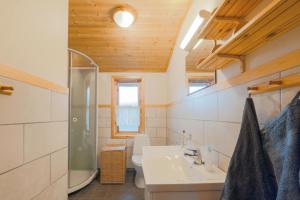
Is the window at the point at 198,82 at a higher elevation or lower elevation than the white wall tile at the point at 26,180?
higher

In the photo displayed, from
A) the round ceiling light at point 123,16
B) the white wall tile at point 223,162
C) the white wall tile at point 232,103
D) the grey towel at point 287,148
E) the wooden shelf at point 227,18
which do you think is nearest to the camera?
the grey towel at point 287,148

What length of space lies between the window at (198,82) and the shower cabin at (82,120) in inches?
68.3

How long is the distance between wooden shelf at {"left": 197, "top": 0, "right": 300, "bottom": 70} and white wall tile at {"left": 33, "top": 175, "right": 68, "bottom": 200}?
3.86ft

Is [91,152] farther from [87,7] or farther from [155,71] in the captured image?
[87,7]

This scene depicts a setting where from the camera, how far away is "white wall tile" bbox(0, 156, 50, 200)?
0.77 m

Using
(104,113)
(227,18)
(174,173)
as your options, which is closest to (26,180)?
(174,173)

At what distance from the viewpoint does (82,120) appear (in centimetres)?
322

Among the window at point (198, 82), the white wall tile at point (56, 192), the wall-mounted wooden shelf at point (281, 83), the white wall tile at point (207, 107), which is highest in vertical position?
the window at point (198, 82)

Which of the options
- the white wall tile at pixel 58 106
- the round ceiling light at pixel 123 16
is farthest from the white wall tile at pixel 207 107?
the round ceiling light at pixel 123 16

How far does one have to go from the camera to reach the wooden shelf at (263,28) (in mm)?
616

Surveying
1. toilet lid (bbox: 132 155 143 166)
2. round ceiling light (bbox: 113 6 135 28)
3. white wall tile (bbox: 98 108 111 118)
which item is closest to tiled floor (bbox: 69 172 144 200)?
toilet lid (bbox: 132 155 143 166)

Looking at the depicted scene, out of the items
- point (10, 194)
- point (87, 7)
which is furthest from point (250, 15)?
point (87, 7)

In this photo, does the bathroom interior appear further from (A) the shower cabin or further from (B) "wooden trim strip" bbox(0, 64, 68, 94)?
(A) the shower cabin

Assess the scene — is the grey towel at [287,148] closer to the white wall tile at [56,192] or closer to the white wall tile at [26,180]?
the white wall tile at [26,180]
